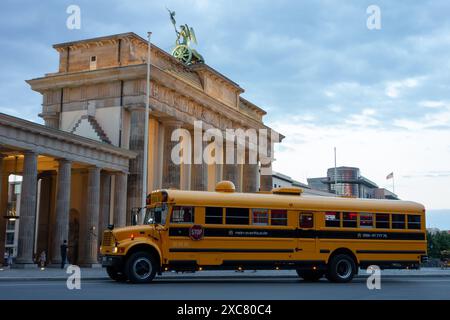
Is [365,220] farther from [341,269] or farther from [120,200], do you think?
[120,200]

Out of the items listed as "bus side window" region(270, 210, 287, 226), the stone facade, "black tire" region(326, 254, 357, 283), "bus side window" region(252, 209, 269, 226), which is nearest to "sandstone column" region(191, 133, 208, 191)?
the stone facade

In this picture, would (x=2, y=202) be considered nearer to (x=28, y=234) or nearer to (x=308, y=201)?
(x=28, y=234)

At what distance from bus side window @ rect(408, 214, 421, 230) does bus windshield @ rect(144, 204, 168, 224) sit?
10.3 meters

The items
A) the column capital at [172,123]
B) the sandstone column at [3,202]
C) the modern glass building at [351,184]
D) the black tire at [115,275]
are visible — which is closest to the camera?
the black tire at [115,275]

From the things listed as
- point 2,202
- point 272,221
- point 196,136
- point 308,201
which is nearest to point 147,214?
point 272,221

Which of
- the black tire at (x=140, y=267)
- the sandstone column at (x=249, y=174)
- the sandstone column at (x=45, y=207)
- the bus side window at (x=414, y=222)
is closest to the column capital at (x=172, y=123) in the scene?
the sandstone column at (x=45, y=207)

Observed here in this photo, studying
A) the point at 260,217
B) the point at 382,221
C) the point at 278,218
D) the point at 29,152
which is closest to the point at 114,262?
the point at 260,217

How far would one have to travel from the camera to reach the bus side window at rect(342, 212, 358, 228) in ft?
77.6

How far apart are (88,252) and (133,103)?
36.0 feet

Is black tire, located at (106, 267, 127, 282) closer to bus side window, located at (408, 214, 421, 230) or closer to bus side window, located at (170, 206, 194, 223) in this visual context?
bus side window, located at (170, 206, 194, 223)

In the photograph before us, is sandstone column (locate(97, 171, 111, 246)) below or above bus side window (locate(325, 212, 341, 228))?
above

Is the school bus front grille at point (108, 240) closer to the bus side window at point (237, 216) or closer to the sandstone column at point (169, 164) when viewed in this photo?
the bus side window at point (237, 216)

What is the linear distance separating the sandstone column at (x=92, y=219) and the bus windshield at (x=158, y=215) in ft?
51.7

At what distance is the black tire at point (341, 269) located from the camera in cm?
2305
